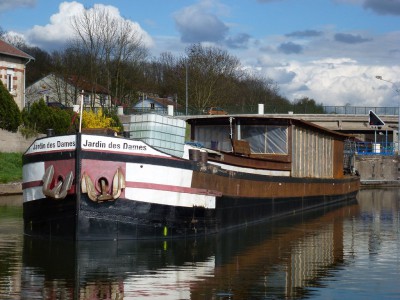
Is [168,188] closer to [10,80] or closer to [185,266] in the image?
[185,266]

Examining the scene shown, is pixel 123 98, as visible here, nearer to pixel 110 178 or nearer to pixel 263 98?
pixel 263 98

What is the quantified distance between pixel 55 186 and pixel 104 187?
1.15m

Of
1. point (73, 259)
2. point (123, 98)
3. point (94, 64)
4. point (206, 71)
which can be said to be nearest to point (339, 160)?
point (73, 259)

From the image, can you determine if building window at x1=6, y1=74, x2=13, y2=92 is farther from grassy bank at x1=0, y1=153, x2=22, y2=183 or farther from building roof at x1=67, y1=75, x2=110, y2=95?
building roof at x1=67, y1=75, x2=110, y2=95

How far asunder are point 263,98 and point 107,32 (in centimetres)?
4567

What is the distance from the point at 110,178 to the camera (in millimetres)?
17797

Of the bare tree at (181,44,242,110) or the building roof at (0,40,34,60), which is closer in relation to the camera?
the building roof at (0,40,34,60)

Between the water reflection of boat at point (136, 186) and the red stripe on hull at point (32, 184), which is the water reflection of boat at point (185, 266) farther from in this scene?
the red stripe on hull at point (32, 184)

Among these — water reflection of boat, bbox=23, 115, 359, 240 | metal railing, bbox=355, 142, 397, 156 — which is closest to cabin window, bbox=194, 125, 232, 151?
water reflection of boat, bbox=23, 115, 359, 240

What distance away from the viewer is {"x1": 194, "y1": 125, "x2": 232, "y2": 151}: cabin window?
2675 centimetres

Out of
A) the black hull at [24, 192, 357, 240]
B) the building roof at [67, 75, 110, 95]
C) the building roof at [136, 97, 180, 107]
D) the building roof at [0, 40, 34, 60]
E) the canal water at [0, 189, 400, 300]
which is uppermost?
the building roof at [136, 97, 180, 107]

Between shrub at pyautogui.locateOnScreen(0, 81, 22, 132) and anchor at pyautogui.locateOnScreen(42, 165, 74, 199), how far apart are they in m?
27.2

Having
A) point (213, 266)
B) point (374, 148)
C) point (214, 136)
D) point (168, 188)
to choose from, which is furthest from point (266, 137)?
point (374, 148)

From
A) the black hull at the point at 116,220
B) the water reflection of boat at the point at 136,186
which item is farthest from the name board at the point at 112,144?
the black hull at the point at 116,220
